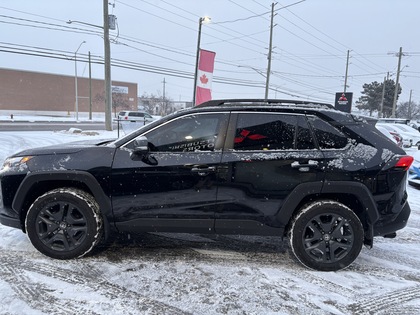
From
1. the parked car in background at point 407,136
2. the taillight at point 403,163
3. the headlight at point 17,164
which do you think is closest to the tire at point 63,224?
the headlight at point 17,164

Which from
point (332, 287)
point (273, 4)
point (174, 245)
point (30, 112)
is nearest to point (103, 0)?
point (273, 4)

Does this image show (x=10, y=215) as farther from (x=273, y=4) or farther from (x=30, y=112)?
(x=30, y=112)

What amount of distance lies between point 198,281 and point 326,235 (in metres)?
1.44

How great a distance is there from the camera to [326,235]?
3.46 m

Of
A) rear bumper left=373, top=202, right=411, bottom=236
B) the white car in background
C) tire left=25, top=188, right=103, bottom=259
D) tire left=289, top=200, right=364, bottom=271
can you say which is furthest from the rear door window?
the white car in background

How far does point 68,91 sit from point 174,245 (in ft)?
202

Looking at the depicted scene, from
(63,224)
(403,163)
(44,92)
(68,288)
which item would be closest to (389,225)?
(403,163)

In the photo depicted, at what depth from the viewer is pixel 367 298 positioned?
9.87 ft

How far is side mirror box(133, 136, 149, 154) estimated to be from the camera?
A: 3.35 m

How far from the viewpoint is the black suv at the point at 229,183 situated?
11.1ft

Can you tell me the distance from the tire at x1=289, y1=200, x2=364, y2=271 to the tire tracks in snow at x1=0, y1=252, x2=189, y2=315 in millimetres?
1492

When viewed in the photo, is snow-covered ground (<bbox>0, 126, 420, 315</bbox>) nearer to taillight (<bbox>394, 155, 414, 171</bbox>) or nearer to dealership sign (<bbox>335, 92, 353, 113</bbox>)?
taillight (<bbox>394, 155, 414, 171</bbox>)

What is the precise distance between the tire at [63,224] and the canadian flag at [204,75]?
487 inches

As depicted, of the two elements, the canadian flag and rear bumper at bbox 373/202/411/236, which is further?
the canadian flag
